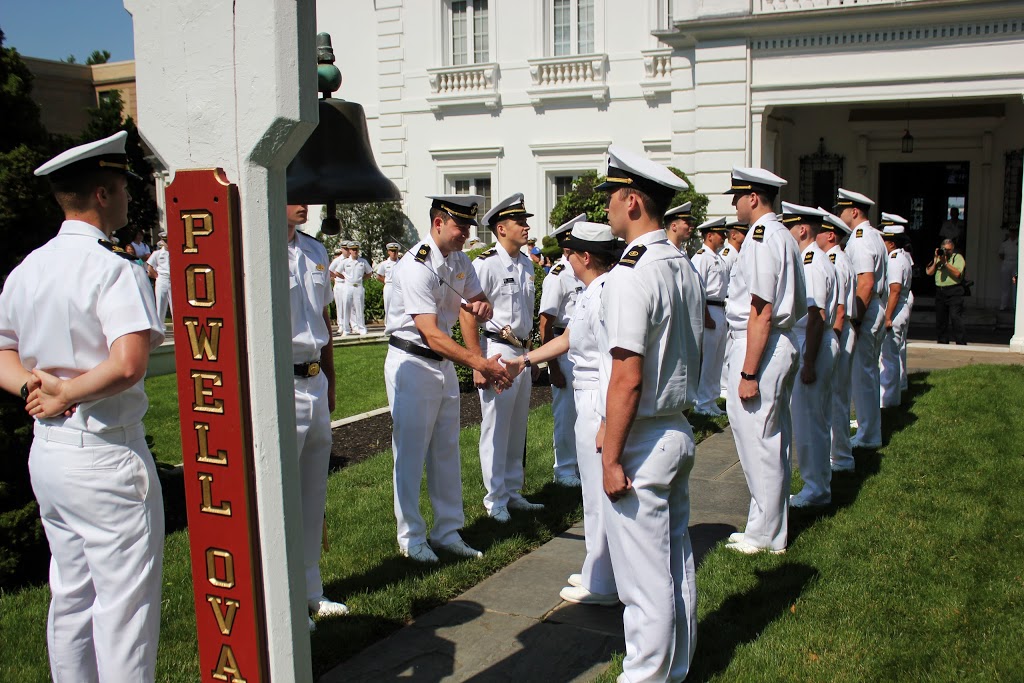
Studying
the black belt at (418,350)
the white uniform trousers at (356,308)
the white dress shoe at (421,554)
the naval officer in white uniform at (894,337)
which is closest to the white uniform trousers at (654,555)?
the white dress shoe at (421,554)

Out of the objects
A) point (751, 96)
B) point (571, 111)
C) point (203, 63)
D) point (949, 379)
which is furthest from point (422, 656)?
point (571, 111)

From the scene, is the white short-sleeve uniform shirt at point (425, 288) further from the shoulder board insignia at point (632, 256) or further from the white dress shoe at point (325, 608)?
the shoulder board insignia at point (632, 256)

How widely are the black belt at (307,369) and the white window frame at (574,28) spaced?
1721cm

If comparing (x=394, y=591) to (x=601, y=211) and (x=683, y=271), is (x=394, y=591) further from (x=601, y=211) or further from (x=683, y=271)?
(x=601, y=211)

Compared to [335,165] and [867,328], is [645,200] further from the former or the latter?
[867,328]

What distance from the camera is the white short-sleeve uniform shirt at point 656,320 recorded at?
370 centimetres

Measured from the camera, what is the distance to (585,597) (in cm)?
516

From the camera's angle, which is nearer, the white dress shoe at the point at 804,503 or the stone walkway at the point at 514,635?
the stone walkway at the point at 514,635

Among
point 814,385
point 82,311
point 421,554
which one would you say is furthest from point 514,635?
point 814,385

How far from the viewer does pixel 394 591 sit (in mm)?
5176

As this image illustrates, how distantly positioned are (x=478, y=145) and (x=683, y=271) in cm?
1863

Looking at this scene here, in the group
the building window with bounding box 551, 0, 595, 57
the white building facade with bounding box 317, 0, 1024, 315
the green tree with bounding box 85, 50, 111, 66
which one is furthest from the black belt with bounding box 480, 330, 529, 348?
the green tree with bounding box 85, 50, 111, 66

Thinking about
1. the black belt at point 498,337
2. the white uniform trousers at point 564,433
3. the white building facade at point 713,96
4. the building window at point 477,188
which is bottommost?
the white uniform trousers at point 564,433

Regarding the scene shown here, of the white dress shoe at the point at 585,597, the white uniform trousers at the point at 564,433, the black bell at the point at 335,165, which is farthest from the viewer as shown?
the white uniform trousers at the point at 564,433
